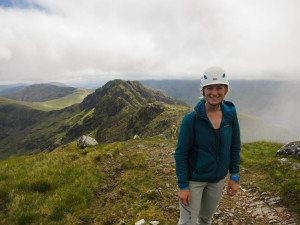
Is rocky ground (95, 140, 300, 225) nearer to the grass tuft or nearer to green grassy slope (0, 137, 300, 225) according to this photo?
green grassy slope (0, 137, 300, 225)

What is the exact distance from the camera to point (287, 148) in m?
12.5

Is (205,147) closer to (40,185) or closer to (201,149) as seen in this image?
(201,149)

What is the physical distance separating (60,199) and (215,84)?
748cm

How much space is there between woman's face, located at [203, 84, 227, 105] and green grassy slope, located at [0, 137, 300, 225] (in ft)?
15.1

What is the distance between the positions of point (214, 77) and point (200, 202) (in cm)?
306

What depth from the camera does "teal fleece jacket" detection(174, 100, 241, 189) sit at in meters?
3.62

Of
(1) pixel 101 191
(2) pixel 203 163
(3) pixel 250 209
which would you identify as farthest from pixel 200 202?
(1) pixel 101 191

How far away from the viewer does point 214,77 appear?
12.2 ft

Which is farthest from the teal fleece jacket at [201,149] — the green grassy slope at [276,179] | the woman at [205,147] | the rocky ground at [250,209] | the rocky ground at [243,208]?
the green grassy slope at [276,179]

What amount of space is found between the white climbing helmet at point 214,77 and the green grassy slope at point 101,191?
5000mm

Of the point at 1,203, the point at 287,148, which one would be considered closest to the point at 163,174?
the point at 1,203

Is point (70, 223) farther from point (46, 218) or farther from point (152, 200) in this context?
point (152, 200)

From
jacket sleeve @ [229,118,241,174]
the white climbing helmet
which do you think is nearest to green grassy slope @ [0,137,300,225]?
jacket sleeve @ [229,118,241,174]

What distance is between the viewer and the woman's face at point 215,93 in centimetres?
368
